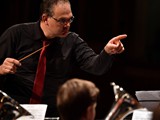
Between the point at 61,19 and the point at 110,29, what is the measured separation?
75.5 inches

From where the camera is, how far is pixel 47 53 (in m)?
2.74

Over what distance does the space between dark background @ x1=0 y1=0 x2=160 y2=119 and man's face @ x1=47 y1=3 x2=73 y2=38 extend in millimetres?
1735

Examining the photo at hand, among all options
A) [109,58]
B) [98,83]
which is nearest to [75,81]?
[109,58]

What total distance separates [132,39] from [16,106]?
9.74 ft

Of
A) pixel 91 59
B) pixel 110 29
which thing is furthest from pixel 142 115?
pixel 110 29

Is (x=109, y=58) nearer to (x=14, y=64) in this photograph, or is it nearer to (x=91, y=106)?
(x=14, y=64)

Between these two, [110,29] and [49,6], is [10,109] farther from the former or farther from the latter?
[110,29]

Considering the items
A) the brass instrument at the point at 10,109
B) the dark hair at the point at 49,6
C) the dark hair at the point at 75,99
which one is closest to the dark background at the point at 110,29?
the dark hair at the point at 49,6

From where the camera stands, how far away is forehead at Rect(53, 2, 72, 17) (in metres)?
2.65

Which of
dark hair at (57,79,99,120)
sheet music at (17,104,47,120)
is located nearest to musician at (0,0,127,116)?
sheet music at (17,104,47,120)

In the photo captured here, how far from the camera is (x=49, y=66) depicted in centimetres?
273

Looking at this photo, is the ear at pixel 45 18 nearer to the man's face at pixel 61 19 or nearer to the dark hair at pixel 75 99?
the man's face at pixel 61 19

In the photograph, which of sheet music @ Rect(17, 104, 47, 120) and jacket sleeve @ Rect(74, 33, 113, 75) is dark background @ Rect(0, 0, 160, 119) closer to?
jacket sleeve @ Rect(74, 33, 113, 75)

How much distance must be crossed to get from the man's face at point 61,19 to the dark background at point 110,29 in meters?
1.74
